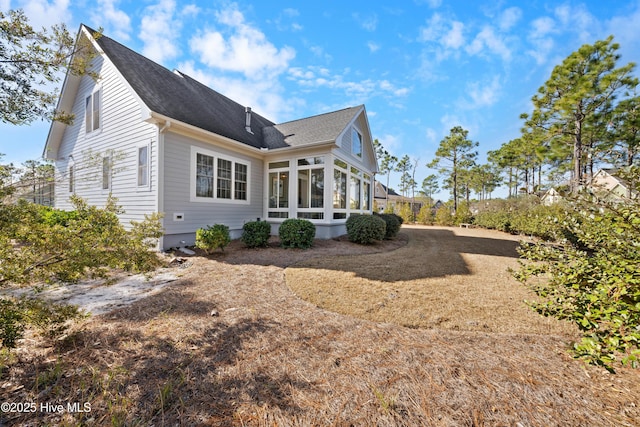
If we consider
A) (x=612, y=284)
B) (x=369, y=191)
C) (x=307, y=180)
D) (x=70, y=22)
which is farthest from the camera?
(x=369, y=191)

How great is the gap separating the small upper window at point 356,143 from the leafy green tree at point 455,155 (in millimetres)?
18036

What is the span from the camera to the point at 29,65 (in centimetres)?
343

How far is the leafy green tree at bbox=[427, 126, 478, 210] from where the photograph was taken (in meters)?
25.6

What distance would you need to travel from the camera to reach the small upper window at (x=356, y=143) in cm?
1189

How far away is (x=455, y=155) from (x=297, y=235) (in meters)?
25.8

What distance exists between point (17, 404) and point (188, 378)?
1186 mm

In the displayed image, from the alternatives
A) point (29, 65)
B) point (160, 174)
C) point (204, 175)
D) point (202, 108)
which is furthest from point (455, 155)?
point (29, 65)

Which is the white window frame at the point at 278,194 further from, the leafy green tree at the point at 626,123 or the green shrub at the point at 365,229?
the leafy green tree at the point at 626,123

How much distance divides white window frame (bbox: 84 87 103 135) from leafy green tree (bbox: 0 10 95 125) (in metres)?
6.17

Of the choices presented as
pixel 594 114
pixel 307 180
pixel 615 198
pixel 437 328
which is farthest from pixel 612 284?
pixel 594 114

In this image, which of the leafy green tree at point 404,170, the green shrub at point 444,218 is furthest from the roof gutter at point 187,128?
the leafy green tree at point 404,170

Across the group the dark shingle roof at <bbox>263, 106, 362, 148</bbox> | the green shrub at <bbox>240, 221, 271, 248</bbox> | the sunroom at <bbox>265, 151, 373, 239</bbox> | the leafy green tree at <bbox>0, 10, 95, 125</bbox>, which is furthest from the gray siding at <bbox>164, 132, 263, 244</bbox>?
the leafy green tree at <bbox>0, 10, 95, 125</bbox>

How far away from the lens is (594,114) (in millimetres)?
12422

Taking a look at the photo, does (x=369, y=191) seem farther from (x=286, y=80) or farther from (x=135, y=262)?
(x=135, y=262)
